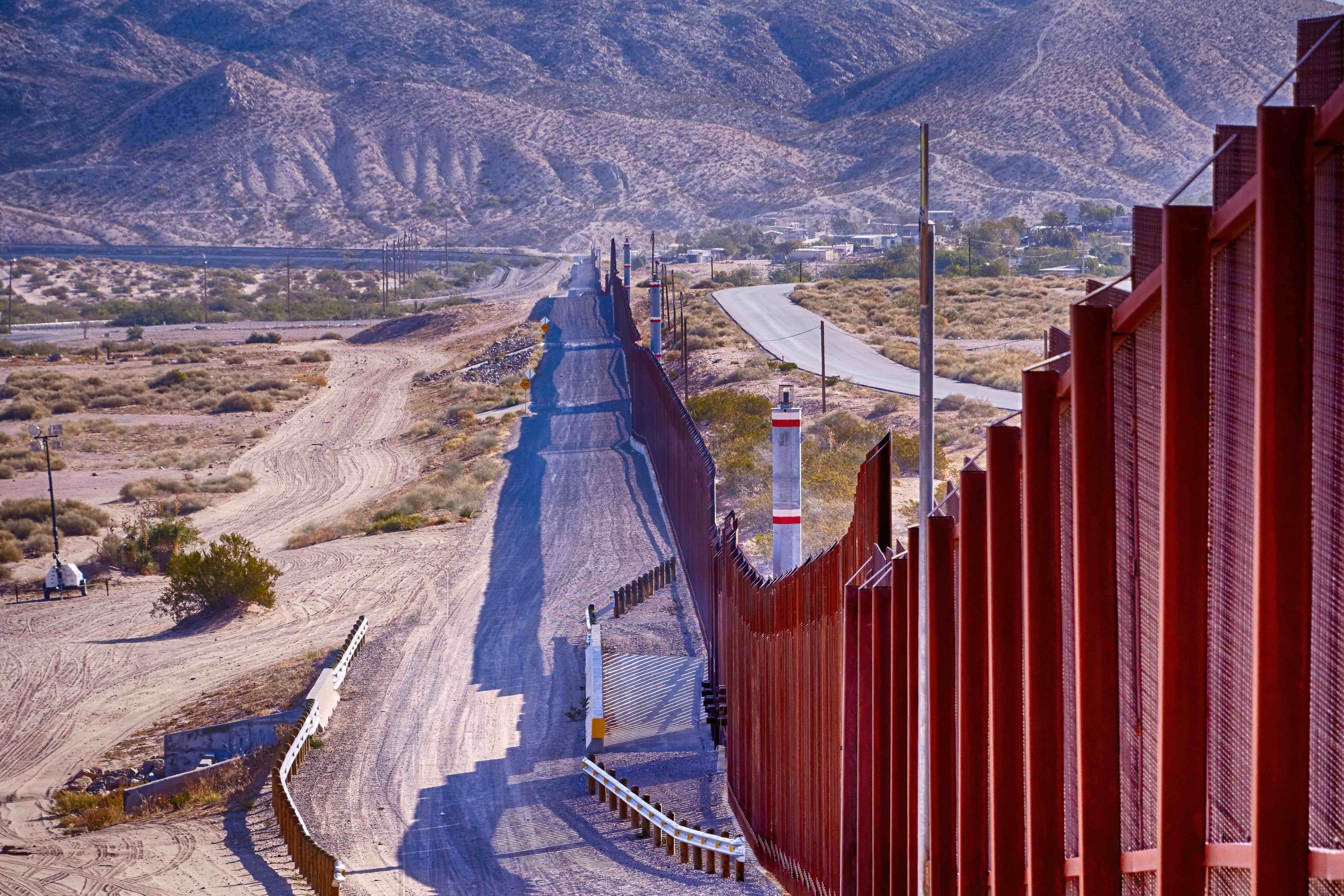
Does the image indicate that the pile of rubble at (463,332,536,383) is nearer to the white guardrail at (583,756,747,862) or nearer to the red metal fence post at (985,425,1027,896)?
the white guardrail at (583,756,747,862)

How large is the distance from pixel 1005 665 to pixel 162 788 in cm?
1554

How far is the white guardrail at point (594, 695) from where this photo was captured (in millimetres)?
18172

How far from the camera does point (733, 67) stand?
18425 cm

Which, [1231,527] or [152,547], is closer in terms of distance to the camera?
[1231,527]

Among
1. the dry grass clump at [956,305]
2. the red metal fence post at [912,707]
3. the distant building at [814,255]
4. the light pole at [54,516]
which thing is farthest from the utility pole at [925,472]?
the distant building at [814,255]

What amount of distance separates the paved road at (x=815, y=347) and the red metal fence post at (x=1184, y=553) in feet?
79.5

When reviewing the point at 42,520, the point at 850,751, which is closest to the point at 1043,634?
the point at 850,751

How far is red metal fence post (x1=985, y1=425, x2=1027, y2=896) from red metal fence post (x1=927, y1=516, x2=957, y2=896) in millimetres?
811

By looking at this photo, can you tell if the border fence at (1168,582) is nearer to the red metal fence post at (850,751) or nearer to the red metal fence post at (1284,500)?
the red metal fence post at (1284,500)

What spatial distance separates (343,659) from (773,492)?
904 cm

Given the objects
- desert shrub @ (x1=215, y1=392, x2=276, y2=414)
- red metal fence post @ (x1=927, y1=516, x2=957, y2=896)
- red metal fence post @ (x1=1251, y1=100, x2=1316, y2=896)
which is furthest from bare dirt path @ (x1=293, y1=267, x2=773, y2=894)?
desert shrub @ (x1=215, y1=392, x2=276, y2=414)

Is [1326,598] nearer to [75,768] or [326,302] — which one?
[75,768]

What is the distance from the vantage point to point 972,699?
7.15m

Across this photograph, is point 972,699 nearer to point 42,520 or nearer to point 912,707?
point 912,707
